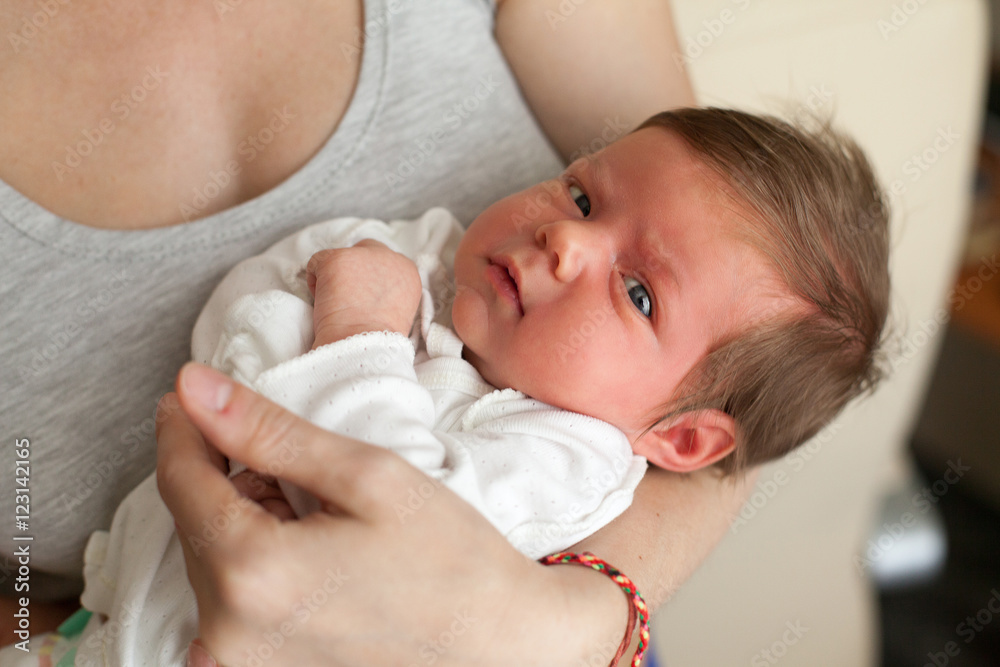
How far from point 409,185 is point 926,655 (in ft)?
7.86

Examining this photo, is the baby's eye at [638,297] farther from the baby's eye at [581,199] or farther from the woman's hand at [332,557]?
the woman's hand at [332,557]

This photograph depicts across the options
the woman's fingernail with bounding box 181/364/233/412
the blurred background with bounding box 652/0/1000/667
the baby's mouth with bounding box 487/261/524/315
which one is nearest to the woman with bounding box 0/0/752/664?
the woman's fingernail with bounding box 181/364/233/412

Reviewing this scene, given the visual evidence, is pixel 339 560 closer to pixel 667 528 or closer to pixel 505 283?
pixel 505 283

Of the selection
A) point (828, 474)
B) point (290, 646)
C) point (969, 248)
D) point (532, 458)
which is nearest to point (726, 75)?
point (828, 474)

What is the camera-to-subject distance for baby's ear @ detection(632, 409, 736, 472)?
1019mm

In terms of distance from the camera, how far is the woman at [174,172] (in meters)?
0.94

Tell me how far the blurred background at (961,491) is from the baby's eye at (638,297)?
1824mm

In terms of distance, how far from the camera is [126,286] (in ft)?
3.21

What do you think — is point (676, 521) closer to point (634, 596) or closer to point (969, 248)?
point (634, 596)

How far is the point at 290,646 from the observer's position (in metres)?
0.71

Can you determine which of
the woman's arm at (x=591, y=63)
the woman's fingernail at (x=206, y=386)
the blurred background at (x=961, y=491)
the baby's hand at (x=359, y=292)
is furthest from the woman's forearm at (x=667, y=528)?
the blurred background at (x=961, y=491)

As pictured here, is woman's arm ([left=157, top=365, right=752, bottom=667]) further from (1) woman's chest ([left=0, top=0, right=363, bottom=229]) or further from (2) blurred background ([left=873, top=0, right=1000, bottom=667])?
(2) blurred background ([left=873, top=0, right=1000, bottom=667])

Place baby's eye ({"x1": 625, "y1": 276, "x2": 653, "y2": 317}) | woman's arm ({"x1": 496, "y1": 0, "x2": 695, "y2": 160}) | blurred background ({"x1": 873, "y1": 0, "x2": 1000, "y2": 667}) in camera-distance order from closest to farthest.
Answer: baby's eye ({"x1": 625, "y1": 276, "x2": 653, "y2": 317}) → woman's arm ({"x1": 496, "y1": 0, "x2": 695, "y2": 160}) → blurred background ({"x1": 873, "y1": 0, "x2": 1000, "y2": 667})

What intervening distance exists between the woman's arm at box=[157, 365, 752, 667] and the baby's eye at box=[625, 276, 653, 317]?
370mm
